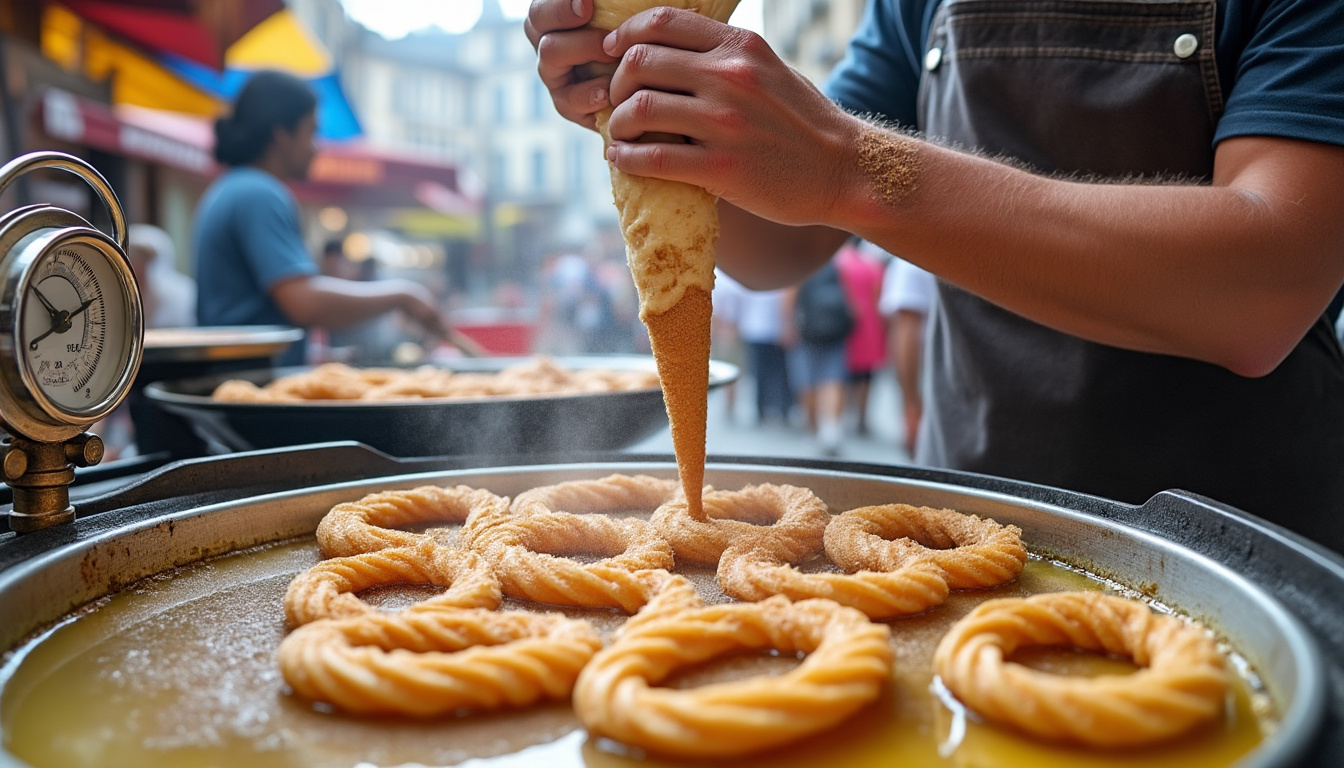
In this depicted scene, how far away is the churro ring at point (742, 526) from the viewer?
1.39 metres

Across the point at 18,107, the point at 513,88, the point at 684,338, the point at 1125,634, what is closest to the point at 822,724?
the point at 1125,634

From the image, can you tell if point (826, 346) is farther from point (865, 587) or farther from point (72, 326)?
point (72, 326)

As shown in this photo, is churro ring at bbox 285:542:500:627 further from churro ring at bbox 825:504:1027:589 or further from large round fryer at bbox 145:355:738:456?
large round fryer at bbox 145:355:738:456

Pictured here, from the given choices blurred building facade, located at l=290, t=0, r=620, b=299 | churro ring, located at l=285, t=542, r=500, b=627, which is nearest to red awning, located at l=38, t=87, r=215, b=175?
churro ring, located at l=285, t=542, r=500, b=627

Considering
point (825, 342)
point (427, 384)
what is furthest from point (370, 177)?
point (427, 384)

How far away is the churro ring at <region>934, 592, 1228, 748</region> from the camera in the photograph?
836 millimetres

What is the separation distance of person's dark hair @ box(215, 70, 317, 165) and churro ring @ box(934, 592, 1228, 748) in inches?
155

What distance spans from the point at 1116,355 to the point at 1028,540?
63 centimetres

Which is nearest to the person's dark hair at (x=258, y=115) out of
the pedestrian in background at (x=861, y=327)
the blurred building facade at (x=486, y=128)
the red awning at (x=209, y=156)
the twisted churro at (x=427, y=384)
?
the red awning at (x=209, y=156)

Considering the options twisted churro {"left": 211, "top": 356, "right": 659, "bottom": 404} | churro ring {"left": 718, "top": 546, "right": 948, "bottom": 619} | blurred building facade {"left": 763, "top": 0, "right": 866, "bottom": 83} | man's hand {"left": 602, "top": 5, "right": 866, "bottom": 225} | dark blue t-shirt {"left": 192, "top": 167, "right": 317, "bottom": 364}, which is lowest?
twisted churro {"left": 211, "top": 356, "right": 659, "bottom": 404}

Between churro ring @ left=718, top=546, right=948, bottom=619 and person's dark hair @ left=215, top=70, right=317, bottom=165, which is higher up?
person's dark hair @ left=215, top=70, right=317, bottom=165

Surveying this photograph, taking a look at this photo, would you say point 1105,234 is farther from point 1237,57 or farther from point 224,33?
point 224,33

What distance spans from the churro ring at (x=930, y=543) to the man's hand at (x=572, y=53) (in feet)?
2.56

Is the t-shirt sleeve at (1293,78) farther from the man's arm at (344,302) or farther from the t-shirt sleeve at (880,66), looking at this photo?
the man's arm at (344,302)
